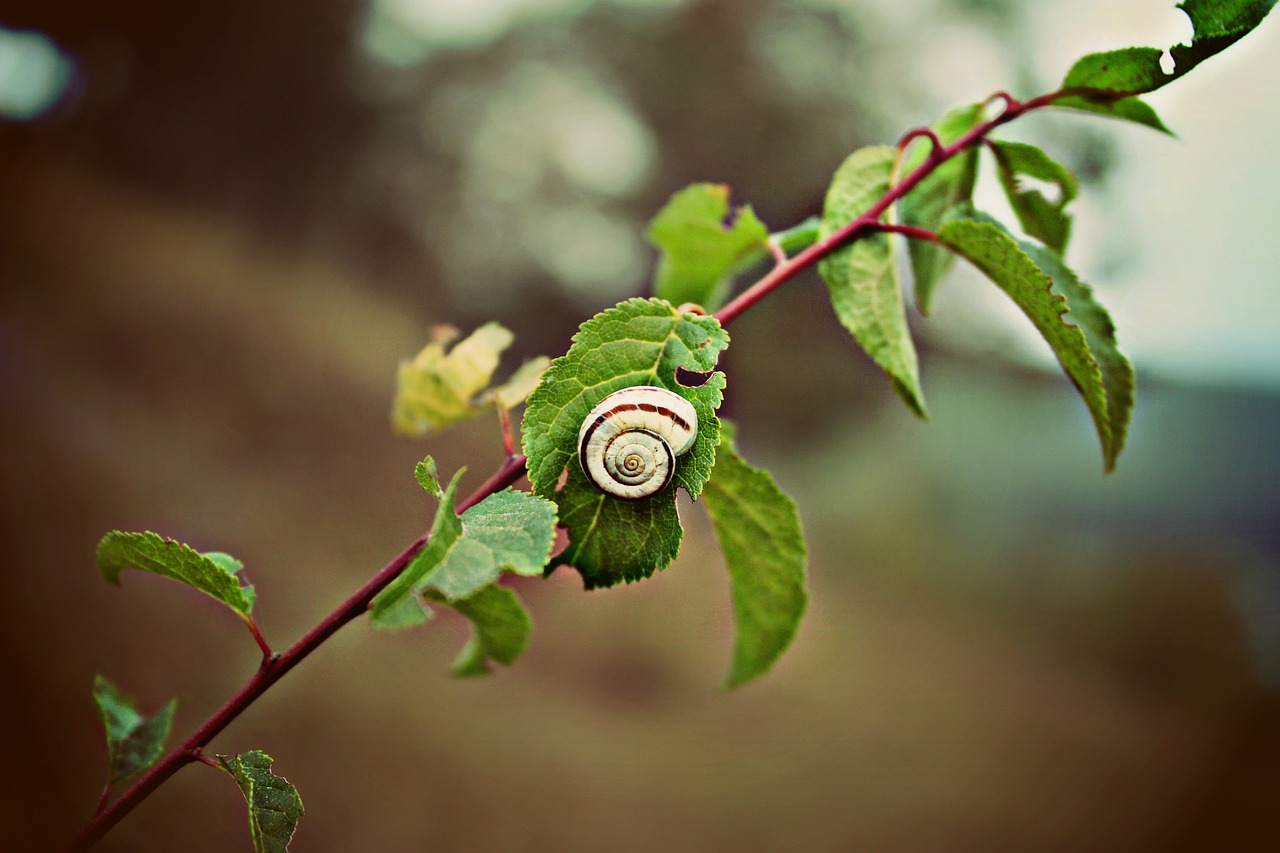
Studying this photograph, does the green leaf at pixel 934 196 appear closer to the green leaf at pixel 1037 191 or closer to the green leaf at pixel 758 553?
the green leaf at pixel 1037 191

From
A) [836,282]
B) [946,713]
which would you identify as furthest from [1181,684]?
[836,282]

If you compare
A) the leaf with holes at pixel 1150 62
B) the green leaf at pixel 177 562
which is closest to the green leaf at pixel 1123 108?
the leaf with holes at pixel 1150 62

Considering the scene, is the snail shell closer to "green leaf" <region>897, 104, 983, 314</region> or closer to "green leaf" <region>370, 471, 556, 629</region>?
"green leaf" <region>370, 471, 556, 629</region>

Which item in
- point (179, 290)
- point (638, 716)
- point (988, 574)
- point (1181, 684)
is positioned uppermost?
point (179, 290)

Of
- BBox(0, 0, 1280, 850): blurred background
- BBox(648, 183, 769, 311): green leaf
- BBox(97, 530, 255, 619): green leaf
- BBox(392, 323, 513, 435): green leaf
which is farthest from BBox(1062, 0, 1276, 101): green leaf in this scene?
BBox(0, 0, 1280, 850): blurred background

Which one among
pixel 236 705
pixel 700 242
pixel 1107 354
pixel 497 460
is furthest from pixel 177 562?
pixel 497 460

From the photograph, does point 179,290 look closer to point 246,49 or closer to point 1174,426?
point 246,49
